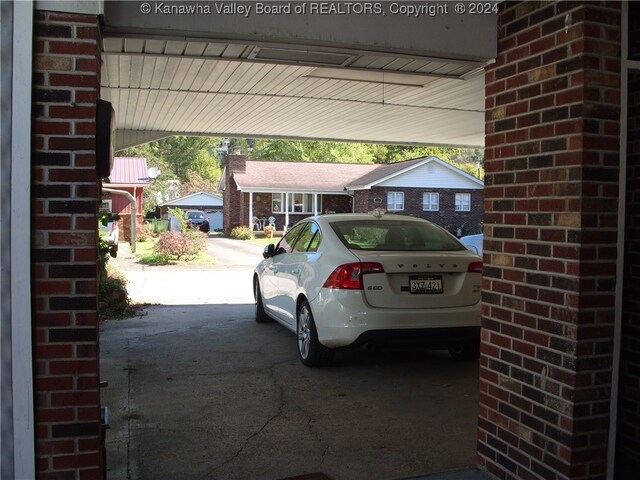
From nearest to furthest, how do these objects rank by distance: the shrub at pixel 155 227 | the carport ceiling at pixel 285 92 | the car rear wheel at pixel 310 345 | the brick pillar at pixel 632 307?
the brick pillar at pixel 632 307
the carport ceiling at pixel 285 92
the car rear wheel at pixel 310 345
the shrub at pixel 155 227

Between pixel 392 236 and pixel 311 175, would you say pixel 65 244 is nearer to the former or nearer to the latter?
pixel 392 236

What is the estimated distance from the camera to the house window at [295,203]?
131ft

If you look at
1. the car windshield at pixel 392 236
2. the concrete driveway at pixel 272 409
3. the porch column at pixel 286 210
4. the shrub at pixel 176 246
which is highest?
the porch column at pixel 286 210

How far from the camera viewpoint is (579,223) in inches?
115

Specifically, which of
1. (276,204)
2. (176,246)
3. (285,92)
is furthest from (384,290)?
(276,204)

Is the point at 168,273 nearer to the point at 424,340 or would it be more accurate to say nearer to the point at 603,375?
the point at 424,340

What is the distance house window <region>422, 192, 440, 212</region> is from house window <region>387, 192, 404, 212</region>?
1349 millimetres

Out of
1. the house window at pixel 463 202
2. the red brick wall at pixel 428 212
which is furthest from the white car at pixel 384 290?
the house window at pixel 463 202

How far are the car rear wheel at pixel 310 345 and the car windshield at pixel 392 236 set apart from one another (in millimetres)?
861

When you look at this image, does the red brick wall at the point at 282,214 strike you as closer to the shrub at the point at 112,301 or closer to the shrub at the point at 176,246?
the shrub at the point at 176,246

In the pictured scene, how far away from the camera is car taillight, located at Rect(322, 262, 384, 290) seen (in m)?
5.66

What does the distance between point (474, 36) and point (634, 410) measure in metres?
2.30

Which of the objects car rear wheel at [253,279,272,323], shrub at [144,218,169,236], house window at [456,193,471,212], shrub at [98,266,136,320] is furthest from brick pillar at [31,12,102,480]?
house window at [456,193,471,212]

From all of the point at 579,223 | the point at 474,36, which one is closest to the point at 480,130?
the point at 474,36
